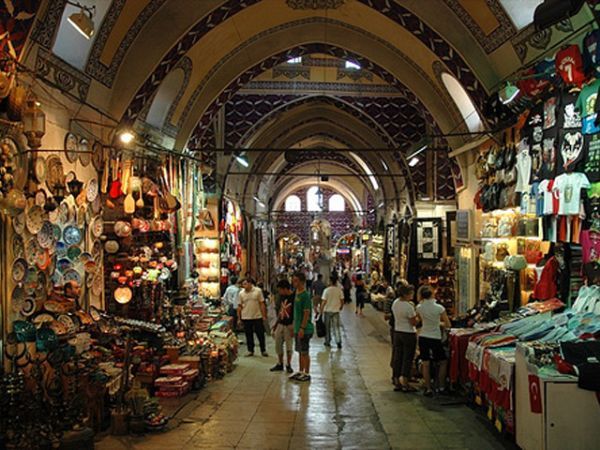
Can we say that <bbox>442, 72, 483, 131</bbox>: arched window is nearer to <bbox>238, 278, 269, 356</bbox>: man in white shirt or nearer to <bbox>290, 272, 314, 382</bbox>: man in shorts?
<bbox>290, 272, 314, 382</bbox>: man in shorts

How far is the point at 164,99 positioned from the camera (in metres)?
8.77

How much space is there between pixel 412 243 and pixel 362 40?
4.56m

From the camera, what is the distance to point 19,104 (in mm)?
4352

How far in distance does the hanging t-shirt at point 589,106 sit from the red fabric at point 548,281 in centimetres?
144

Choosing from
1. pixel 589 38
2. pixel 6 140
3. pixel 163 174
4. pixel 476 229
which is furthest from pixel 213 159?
pixel 589 38

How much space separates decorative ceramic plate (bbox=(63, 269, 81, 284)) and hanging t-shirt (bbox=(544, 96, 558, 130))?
4863mm

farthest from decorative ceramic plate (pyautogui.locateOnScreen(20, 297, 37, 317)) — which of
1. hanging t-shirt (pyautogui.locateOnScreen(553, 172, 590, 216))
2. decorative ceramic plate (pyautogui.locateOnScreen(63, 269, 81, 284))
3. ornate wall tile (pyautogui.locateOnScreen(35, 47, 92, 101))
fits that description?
hanging t-shirt (pyautogui.locateOnScreen(553, 172, 590, 216))

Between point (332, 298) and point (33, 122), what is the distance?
5.48 m

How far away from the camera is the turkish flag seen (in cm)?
385

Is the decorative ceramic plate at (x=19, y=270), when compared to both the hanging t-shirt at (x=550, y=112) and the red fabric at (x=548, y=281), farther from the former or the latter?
the hanging t-shirt at (x=550, y=112)

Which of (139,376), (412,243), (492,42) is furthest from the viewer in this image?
(412,243)

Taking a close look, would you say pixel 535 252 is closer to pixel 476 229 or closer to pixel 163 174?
pixel 476 229

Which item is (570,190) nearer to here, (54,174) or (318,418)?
(318,418)

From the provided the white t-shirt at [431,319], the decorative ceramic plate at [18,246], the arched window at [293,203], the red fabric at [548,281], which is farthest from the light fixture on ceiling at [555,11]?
the arched window at [293,203]
